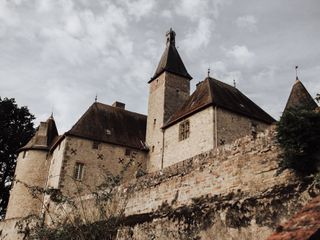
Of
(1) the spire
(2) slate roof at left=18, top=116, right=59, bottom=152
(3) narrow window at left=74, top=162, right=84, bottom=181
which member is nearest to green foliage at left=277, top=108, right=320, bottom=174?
(3) narrow window at left=74, top=162, right=84, bottom=181

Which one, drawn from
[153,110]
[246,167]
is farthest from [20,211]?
[246,167]

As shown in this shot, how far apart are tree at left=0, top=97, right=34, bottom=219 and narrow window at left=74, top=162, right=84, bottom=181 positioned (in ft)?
26.9

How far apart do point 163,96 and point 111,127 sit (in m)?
3.99

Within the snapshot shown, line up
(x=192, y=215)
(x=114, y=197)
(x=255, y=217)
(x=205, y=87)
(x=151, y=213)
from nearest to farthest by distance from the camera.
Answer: (x=255, y=217)
(x=192, y=215)
(x=151, y=213)
(x=114, y=197)
(x=205, y=87)

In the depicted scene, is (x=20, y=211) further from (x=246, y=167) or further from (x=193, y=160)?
(x=246, y=167)

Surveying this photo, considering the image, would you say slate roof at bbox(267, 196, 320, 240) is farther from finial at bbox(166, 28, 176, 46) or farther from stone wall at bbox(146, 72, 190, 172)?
finial at bbox(166, 28, 176, 46)

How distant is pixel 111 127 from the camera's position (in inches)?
1008

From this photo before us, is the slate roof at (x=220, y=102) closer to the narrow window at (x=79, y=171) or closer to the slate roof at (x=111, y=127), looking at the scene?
the slate roof at (x=111, y=127)

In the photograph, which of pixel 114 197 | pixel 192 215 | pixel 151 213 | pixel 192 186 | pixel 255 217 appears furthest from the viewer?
pixel 114 197

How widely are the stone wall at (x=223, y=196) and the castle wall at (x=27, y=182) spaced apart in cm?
1318

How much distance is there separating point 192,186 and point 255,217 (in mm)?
2889

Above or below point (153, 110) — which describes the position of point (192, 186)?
below

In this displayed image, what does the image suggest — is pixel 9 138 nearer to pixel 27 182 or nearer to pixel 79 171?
pixel 27 182

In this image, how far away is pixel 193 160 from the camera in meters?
10.9
